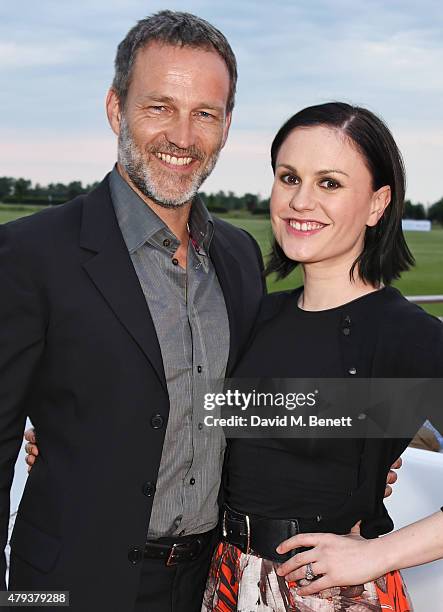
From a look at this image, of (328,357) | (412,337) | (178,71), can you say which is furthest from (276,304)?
(178,71)

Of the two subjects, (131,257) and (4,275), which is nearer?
(4,275)

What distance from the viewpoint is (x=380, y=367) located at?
1964 millimetres

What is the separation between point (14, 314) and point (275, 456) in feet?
2.65

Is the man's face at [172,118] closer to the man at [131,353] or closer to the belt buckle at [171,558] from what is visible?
the man at [131,353]

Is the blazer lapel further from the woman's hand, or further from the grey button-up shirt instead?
the woman's hand

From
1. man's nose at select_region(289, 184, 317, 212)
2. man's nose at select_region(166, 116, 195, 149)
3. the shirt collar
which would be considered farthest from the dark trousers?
man's nose at select_region(166, 116, 195, 149)

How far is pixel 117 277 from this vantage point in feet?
7.10

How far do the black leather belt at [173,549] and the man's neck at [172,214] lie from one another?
Answer: 36.0 inches

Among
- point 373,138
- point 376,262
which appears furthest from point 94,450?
point 373,138

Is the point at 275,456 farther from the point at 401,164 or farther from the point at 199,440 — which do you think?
the point at 401,164

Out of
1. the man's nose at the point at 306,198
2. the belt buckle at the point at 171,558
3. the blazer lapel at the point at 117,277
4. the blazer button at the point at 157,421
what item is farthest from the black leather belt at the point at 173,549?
the man's nose at the point at 306,198

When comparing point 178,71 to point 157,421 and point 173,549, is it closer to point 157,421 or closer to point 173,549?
point 157,421

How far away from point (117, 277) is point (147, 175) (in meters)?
0.42

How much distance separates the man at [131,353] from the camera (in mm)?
2086
